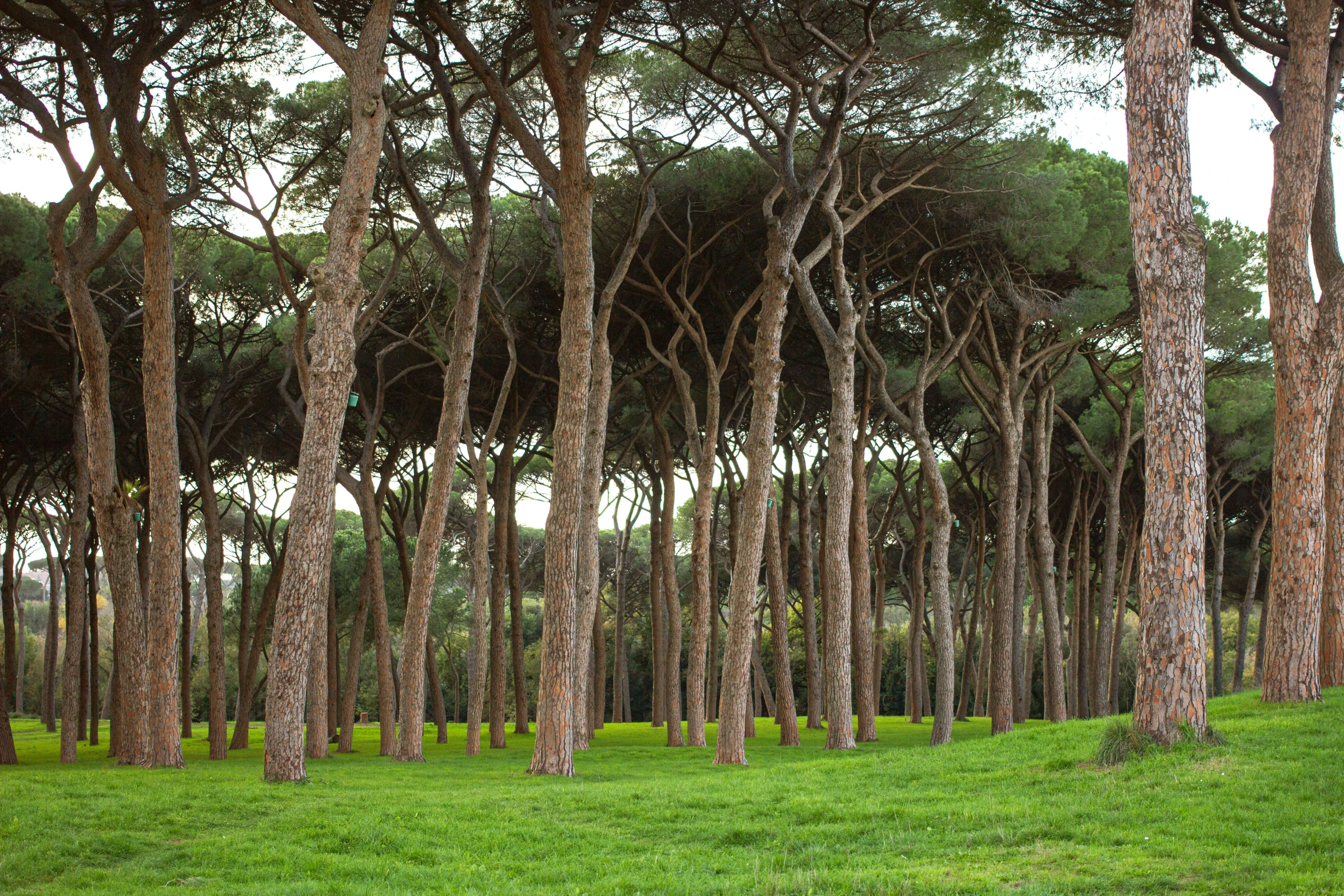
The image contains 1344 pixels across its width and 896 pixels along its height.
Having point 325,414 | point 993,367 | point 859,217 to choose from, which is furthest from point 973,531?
point 325,414

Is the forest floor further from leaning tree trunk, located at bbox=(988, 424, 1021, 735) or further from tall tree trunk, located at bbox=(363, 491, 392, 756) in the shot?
tall tree trunk, located at bbox=(363, 491, 392, 756)

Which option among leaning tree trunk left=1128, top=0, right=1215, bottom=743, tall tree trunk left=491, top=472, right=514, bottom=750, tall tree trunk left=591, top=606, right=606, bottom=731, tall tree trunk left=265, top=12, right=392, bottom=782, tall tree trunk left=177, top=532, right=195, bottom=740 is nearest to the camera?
leaning tree trunk left=1128, top=0, right=1215, bottom=743

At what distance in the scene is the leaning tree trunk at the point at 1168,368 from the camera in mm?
8109

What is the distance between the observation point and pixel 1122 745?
317 inches

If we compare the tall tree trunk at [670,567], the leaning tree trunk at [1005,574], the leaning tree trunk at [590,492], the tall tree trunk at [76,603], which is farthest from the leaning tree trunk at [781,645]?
the tall tree trunk at [76,603]

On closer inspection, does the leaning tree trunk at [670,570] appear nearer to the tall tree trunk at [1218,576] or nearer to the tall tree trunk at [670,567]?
the tall tree trunk at [670,567]

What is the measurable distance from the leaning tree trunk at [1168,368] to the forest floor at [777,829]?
2.07 feet

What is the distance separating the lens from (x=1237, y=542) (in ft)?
114

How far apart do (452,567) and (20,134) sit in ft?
65.5

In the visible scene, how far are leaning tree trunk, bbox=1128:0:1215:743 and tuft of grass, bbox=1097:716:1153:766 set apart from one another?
0.29ft

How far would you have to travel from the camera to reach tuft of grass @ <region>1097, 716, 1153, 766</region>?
7957 millimetres

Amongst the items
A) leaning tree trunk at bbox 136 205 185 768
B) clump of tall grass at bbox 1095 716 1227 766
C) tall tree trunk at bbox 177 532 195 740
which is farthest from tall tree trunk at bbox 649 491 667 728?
clump of tall grass at bbox 1095 716 1227 766

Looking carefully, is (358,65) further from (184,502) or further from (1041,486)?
(184,502)

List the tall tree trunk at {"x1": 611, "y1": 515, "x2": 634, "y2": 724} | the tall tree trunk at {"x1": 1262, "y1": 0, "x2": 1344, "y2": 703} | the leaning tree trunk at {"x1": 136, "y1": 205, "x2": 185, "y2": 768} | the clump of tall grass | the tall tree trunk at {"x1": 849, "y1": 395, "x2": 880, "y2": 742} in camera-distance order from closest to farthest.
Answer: the clump of tall grass < the tall tree trunk at {"x1": 1262, "y1": 0, "x2": 1344, "y2": 703} < the leaning tree trunk at {"x1": 136, "y1": 205, "x2": 185, "y2": 768} < the tall tree trunk at {"x1": 849, "y1": 395, "x2": 880, "y2": 742} < the tall tree trunk at {"x1": 611, "y1": 515, "x2": 634, "y2": 724}
